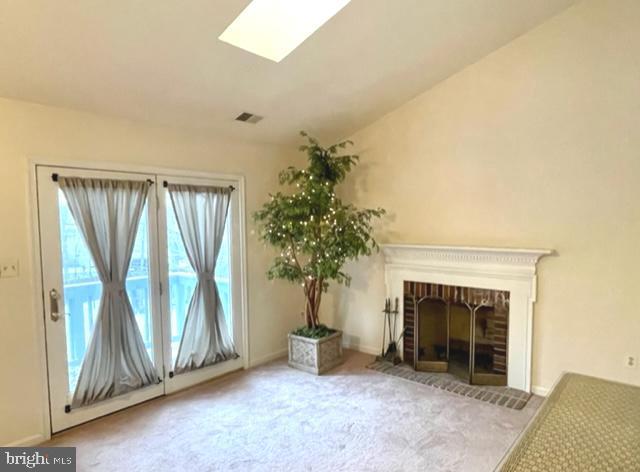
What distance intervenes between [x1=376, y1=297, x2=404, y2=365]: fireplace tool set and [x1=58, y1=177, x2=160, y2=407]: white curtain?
2.47 meters

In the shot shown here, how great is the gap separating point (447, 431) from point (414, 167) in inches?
98.6

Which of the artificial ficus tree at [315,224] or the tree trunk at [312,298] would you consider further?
the tree trunk at [312,298]

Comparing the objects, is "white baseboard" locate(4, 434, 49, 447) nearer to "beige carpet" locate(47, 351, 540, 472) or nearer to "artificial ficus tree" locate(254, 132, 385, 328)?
"beige carpet" locate(47, 351, 540, 472)

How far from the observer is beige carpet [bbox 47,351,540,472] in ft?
8.05

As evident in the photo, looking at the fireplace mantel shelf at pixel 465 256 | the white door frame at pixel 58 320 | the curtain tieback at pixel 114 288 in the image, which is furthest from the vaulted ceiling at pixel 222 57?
the fireplace mantel shelf at pixel 465 256

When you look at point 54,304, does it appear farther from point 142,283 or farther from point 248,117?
point 248,117

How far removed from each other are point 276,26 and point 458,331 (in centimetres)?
333

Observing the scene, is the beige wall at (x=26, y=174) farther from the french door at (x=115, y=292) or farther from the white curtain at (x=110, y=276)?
the white curtain at (x=110, y=276)

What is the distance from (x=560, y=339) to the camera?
328 centimetres

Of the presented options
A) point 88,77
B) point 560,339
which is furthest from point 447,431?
point 88,77

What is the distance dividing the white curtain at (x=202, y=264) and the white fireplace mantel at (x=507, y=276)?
6.44 feet

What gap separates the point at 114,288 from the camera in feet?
10.0

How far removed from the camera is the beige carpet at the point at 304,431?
245 cm

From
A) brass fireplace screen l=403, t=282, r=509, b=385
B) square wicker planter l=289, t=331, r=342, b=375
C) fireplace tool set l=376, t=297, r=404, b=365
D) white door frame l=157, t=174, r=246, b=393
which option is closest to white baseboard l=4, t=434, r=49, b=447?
white door frame l=157, t=174, r=246, b=393
